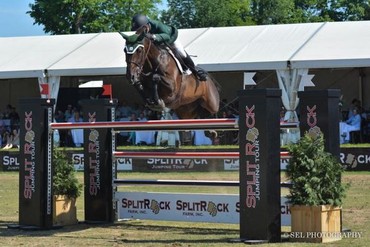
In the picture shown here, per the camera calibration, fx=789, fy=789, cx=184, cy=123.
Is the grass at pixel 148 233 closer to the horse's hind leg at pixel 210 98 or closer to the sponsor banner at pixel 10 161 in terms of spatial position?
the horse's hind leg at pixel 210 98

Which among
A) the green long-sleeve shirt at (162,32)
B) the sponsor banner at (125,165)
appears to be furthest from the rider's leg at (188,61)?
the sponsor banner at (125,165)

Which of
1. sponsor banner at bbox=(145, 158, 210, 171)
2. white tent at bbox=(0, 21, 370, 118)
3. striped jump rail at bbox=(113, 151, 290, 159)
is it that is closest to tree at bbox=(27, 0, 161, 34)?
white tent at bbox=(0, 21, 370, 118)

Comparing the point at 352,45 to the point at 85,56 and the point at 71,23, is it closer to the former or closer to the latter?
the point at 85,56

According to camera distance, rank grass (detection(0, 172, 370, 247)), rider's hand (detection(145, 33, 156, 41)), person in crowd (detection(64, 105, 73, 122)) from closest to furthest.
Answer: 1. grass (detection(0, 172, 370, 247))
2. rider's hand (detection(145, 33, 156, 41))
3. person in crowd (detection(64, 105, 73, 122))

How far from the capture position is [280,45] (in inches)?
979

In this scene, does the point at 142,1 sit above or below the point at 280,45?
above

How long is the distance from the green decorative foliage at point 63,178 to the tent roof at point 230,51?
12812 mm

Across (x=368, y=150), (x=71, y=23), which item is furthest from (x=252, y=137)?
(x=71, y=23)

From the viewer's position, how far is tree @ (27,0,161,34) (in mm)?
54094

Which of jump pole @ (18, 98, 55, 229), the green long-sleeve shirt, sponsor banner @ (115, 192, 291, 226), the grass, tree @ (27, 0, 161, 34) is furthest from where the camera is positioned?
tree @ (27, 0, 161, 34)

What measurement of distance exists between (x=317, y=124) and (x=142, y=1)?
48634 mm

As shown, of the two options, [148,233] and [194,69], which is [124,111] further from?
[148,233]

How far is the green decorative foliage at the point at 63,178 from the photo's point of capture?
11.2 m

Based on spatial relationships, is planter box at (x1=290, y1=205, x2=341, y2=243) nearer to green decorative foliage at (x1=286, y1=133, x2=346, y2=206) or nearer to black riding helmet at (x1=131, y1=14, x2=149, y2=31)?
green decorative foliage at (x1=286, y1=133, x2=346, y2=206)
